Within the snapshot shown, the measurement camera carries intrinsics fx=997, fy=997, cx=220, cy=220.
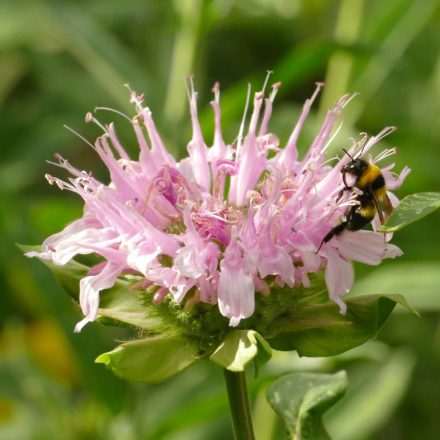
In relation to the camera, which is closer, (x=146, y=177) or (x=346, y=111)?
(x=146, y=177)

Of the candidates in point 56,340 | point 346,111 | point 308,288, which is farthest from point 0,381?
point 308,288

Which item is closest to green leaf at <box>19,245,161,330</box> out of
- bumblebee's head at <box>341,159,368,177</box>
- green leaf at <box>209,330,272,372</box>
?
green leaf at <box>209,330,272,372</box>

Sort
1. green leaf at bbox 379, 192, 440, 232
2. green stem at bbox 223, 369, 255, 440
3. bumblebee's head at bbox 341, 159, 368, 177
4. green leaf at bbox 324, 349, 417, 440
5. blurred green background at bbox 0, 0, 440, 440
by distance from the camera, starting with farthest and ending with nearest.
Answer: green leaf at bbox 324, 349, 417, 440
blurred green background at bbox 0, 0, 440, 440
bumblebee's head at bbox 341, 159, 368, 177
green stem at bbox 223, 369, 255, 440
green leaf at bbox 379, 192, 440, 232

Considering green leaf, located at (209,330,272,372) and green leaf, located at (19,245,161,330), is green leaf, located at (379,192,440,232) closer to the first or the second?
green leaf, located at (209,330,272,372)

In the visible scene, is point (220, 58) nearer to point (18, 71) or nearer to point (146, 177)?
point (18, 71)

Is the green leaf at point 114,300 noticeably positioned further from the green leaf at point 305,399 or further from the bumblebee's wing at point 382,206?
the bumblebee's wing at point 382,206

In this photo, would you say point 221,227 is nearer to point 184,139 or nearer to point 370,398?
point 184,139

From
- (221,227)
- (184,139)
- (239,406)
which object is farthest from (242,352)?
(184,139)
